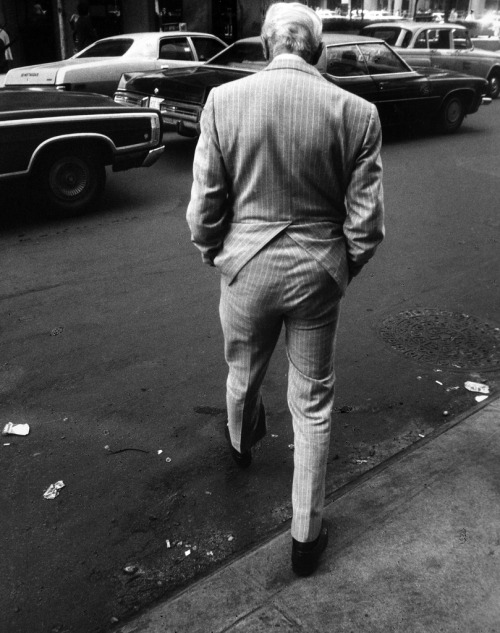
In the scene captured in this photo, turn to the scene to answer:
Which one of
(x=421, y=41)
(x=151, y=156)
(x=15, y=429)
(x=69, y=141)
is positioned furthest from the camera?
(x=421, y=41)

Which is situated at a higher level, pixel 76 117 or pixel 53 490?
pixel 76 117

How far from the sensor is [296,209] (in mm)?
2311

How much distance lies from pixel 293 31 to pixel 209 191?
1.92 ft

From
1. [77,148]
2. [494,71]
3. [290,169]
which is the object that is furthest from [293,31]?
[494,71]

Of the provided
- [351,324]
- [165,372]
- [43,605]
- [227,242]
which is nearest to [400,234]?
[351,324]

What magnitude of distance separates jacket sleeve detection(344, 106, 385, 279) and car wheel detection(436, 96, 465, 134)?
10368 millimetres

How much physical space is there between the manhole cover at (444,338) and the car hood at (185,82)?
16.4 feet

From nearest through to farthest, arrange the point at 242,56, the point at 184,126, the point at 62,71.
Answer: the point at 184,126 → the point at 242,56 → the point at 62,71

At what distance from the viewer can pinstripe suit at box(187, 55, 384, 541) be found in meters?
2.22

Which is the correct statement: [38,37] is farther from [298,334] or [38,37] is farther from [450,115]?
[298,334]

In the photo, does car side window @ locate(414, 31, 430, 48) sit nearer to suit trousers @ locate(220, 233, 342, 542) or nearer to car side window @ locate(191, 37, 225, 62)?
car side window @ locate(191, 37, 225, 62)

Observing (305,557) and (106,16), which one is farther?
(106,16)

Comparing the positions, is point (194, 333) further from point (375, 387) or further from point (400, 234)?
point (400, 234)

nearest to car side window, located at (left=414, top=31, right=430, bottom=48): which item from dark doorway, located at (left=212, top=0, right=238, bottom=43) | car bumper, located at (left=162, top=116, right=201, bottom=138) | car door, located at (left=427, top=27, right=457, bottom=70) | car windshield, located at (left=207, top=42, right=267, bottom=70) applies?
car door, located at (left=427, top=27, right=457, bottom=70)
